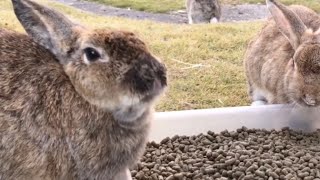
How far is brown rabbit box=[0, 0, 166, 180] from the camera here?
2393 mm

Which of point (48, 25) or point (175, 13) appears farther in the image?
point (175, 13)

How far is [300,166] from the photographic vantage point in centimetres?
317

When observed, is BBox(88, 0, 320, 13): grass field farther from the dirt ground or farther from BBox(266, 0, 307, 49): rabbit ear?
BBox(266, 0, 307, 49): rabbit ear

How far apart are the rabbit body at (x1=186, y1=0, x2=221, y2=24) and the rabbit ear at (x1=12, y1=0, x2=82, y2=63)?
6.17 meters

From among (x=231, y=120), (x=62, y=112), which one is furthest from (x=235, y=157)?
(x=62, y=112)

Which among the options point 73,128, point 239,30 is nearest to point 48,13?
point 73,128

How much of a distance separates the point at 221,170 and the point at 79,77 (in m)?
1.06

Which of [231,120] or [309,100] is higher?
[309,100]

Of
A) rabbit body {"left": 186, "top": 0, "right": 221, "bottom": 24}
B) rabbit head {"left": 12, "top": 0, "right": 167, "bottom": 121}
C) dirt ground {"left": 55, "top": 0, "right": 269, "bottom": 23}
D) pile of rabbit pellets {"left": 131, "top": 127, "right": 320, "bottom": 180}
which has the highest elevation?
rabbit head {"left": 12, "top": 0, "right": 167, "bottom": 121}

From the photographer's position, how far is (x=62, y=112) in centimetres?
248

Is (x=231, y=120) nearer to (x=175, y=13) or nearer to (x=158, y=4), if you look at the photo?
(x=175, y=13)

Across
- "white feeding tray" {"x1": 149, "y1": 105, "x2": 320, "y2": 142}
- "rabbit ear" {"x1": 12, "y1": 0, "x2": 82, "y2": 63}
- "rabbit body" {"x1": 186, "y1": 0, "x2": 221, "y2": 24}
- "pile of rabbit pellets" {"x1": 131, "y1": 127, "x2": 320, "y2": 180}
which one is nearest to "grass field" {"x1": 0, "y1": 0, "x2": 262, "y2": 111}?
"white feeding tray" {"x1": 149, "y1": 105, "x2": 320, "y2": 142}

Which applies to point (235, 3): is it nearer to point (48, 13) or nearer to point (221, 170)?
point (221, 170)

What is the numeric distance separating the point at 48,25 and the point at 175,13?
7.34 metres
